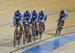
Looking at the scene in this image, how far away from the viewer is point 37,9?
56.1 feet

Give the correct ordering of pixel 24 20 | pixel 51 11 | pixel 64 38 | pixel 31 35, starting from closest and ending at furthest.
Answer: pixel 24 20 → pixel 31 35 → pixel 64 38 → pixel 51 11

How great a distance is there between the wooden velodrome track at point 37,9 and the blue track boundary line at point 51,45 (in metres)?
0.83

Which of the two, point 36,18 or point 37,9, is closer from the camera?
point 36,18

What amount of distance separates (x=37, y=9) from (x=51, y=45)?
7217mm

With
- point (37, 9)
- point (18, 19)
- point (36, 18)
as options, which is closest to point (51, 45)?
point (36, 18)

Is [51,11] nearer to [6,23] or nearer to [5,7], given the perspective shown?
[5,7]

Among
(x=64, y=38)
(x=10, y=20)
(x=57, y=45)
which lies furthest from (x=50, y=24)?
(x=57, y=45)

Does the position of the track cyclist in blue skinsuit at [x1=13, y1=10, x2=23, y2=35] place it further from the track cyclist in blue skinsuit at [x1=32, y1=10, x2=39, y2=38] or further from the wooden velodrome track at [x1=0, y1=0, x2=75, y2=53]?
the wooden velodrome track at [x1=0, y1=0, x2=75, y2=53]

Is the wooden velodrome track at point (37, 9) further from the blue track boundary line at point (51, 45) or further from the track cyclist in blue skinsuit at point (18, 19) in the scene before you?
the track cyclist in blue skinsuit at point (18, 19)

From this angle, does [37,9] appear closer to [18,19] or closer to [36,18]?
[36,18]

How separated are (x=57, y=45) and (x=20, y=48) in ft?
4.62

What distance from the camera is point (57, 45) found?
1012 cm

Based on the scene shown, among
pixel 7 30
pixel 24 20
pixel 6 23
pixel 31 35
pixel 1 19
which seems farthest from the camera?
pixel 1 19

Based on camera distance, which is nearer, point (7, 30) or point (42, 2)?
point (7, 30)
